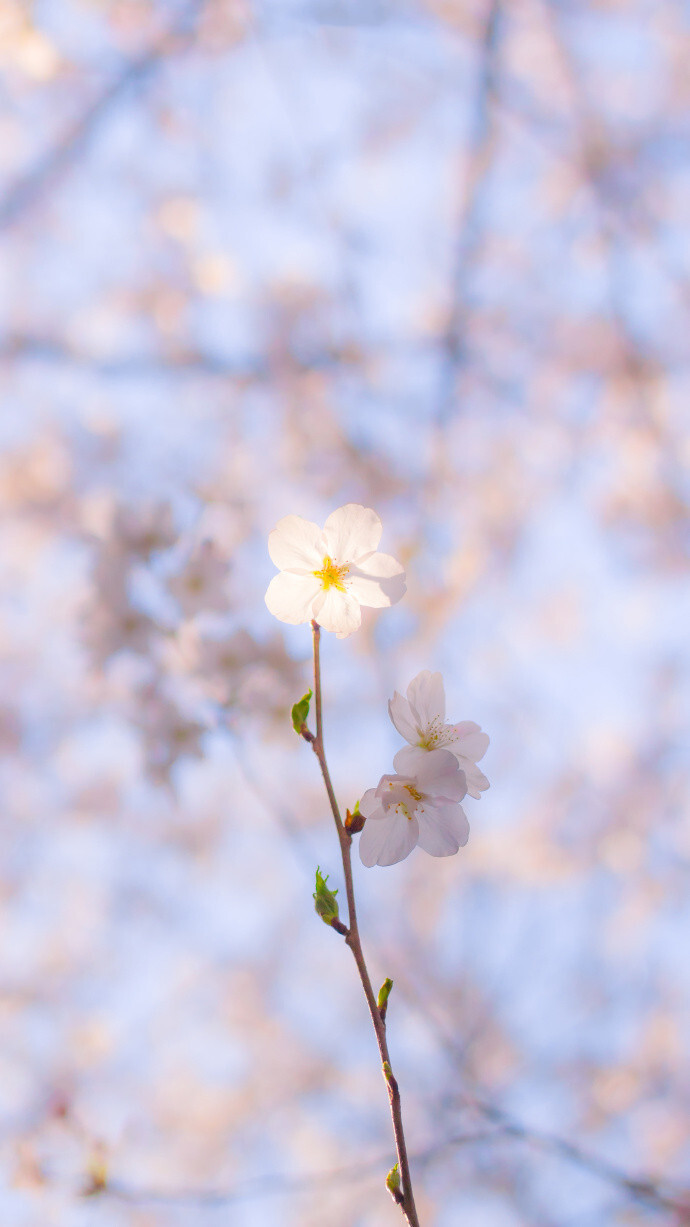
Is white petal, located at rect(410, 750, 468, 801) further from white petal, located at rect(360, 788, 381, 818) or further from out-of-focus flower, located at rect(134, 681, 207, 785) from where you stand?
out-of-focus flower, located at rect(134, 681, 207, 785)

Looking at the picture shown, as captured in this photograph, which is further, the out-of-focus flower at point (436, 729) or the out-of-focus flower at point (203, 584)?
the out-of-focus flower at point (203, 584)

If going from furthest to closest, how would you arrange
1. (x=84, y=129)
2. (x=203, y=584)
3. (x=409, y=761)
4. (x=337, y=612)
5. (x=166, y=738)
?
(x=84, y=129), (x=203, y=584), (x=166, y=738), (x=337, y=612), (x=409, y=761)

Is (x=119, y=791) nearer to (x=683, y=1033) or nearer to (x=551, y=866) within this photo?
(x=551, y=866)

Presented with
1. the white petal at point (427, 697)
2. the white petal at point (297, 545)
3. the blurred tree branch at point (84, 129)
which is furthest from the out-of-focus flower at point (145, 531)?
the blurred tree branch at point (84, 129)

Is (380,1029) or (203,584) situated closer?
(380,1029)

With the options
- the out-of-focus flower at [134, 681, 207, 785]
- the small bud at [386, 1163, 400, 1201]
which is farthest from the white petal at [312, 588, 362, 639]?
the out-of-focus flower at [134, 681, 207, 785]

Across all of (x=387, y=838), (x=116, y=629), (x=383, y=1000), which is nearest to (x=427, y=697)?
(x=387, y=838)

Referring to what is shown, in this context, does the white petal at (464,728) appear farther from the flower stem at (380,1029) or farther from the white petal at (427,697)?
the flower stem at (380,1029)

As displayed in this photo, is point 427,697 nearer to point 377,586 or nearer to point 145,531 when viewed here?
point 377,586
